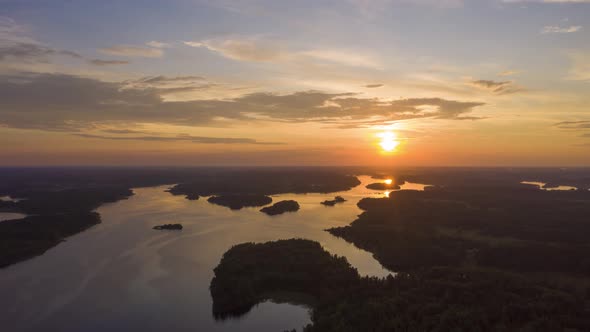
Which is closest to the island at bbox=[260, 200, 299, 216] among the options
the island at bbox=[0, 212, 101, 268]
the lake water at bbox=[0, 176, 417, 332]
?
the lake water at bbox=[0, 176, 417, 332]

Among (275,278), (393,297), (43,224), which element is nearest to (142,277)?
(275,278)

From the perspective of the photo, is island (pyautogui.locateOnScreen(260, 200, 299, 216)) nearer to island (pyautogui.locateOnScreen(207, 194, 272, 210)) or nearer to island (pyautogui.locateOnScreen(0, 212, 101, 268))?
island (pyautogui.locateOnScreen(207, 194, 272, 210))

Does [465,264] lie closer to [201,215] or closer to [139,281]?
[139,281]

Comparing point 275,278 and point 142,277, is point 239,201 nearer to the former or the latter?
point 142,277

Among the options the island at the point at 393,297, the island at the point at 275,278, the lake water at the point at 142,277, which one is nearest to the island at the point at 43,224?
the lake water at the point at 142,277

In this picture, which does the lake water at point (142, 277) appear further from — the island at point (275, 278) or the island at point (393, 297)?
the island at point (393, 297)

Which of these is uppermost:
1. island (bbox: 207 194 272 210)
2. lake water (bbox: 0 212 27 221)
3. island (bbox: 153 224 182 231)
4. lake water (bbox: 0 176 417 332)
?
island (bbox: 207 194 272 210)
